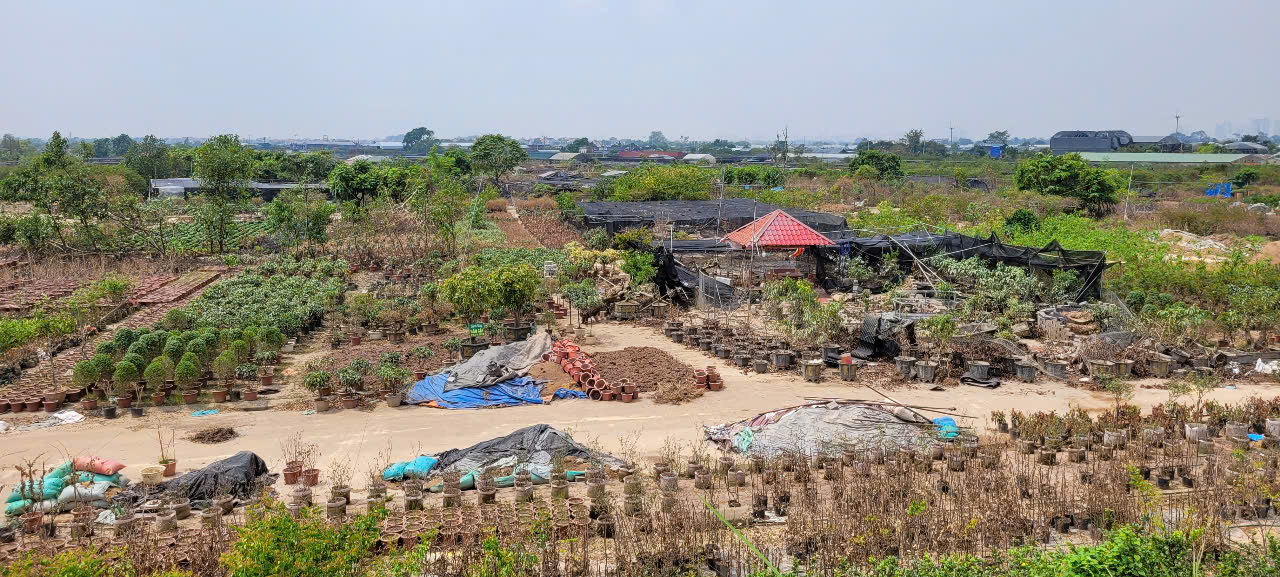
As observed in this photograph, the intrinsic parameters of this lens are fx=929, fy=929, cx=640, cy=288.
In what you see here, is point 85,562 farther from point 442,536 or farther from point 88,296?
point 88,296

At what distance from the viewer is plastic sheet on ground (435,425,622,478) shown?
909 centimetres

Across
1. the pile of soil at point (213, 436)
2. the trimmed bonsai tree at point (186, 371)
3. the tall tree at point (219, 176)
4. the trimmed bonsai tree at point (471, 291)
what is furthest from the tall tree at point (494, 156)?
the pile of soil at point (213, 436)

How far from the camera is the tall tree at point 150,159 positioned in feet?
Answer: 174

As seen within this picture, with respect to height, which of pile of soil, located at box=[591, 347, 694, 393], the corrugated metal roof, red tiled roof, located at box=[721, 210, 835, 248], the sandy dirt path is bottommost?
the sandy dirt path

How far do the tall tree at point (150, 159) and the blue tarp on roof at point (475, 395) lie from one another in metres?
46.7

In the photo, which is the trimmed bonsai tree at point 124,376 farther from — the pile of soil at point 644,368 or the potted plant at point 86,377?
the pile of soil at point 644,368

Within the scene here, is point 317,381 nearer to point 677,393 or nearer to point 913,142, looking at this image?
point 677,393

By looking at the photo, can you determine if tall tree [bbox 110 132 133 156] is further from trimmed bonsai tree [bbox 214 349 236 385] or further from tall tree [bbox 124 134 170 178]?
trimmed bonsai tree [bbox 214 349 236 385]

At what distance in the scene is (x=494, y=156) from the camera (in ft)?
192

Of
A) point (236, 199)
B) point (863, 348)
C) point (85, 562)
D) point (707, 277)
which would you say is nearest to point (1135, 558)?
point (85, 562)

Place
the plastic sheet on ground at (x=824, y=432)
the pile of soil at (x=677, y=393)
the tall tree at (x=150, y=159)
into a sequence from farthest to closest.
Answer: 1. the tall tree at (x=150, y=159)
2. the pile of soil at (x=677, y=393)
3. the plastic sheet on ground at (x=824, y=432)

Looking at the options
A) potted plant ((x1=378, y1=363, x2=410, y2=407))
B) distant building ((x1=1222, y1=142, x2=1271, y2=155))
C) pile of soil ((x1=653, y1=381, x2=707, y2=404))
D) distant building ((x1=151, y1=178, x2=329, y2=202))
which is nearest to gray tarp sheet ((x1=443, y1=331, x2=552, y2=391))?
potted plant ((x1=378, y1=363, x2=410, y2=407))

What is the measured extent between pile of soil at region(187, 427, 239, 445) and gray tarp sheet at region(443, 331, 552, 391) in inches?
104

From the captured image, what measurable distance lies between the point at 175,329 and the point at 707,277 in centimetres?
915
